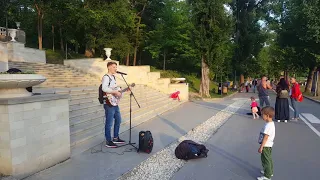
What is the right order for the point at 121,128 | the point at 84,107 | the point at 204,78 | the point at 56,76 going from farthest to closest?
the point at 204,78 < the point at 56,76 < the point at 84,107 < the point at 121,128

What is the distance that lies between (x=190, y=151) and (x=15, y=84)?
136 inches

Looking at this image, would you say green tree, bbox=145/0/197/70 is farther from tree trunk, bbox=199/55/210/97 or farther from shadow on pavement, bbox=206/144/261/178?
shadow on pavement, bbox=206/144/261/178

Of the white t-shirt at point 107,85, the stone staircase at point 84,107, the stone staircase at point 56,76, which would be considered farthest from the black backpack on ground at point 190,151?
the stone staircase at point 56,76

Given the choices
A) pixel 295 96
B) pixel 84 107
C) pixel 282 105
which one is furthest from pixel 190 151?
pixel 295 96

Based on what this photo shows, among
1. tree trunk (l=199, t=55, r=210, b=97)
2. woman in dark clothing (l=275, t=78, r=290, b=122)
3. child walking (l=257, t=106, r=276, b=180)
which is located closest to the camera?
child walking (l=257, t=106, r=276, b=180)

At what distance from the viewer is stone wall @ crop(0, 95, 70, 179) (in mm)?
4234

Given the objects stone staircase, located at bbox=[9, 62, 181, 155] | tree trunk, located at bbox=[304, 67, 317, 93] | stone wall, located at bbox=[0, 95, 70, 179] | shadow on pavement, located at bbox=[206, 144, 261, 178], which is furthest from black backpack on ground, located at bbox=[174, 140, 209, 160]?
tree trunk, located at bbox=[304, 67, 317, 93]

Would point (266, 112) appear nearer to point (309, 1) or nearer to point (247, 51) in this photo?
point (309, 1)

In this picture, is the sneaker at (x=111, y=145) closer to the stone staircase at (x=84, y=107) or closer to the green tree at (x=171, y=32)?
the stone staircase at (x=84, y=107)

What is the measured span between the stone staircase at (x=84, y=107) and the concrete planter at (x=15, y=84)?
1826 mm

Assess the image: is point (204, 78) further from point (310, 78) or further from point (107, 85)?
point (107, 85)

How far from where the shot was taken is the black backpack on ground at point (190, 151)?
18.9ft

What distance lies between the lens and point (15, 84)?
4492 millimetres

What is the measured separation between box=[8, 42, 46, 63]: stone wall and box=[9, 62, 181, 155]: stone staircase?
7.62ft
